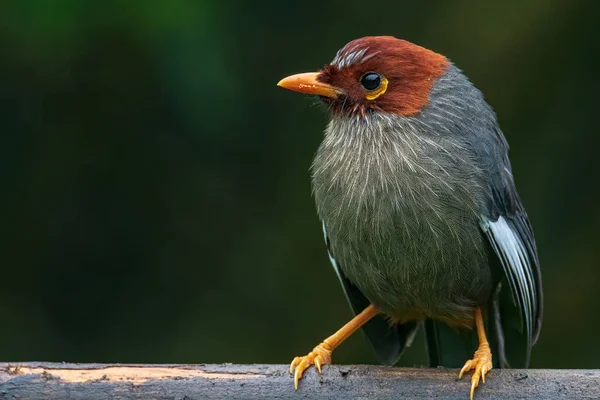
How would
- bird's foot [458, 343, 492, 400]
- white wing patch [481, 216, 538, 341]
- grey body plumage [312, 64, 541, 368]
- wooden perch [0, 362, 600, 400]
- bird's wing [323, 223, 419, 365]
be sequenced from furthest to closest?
1. bird's wing [323, 223, 419, 365]
2. white wing patch [481, 216, 538, 341]
3. grey body plumage [312, 64, 541, 368]
4. bird's foot [458, 343, 492, 400]
5. wooden perch [0, 362, 600, 400]

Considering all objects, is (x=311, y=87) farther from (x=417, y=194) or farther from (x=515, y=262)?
(x=515, y=262)

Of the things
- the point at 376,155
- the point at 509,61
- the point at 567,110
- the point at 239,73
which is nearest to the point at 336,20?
the point at 239,73

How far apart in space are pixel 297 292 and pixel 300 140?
103cm

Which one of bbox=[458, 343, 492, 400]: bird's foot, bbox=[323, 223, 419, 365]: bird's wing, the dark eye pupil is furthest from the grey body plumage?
bbox=[323, 223, 419, 365]: bird's wing

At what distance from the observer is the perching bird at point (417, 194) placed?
429cm

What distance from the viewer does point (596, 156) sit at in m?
6.27

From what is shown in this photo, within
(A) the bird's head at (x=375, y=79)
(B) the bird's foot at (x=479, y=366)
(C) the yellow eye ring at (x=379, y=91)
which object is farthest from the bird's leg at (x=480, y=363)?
(C) the yellow eye ring at (x=379, y=91)

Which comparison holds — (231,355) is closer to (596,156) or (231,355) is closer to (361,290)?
(361,290)

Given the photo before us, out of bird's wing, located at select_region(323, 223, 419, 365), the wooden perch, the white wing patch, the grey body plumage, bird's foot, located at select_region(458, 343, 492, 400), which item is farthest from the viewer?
bird's wing, located at select_region(323, 223, 419, 365)

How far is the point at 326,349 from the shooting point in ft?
15.0

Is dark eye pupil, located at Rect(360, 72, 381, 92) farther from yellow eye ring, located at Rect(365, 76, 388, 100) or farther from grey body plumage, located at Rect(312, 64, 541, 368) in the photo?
grey body plumage, located at Rect(312, 64, 541, 368)

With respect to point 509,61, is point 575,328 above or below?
below

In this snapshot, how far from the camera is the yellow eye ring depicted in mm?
4457

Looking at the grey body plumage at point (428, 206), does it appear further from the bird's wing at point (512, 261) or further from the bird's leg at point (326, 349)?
the bird's leg at point (326, 349)
